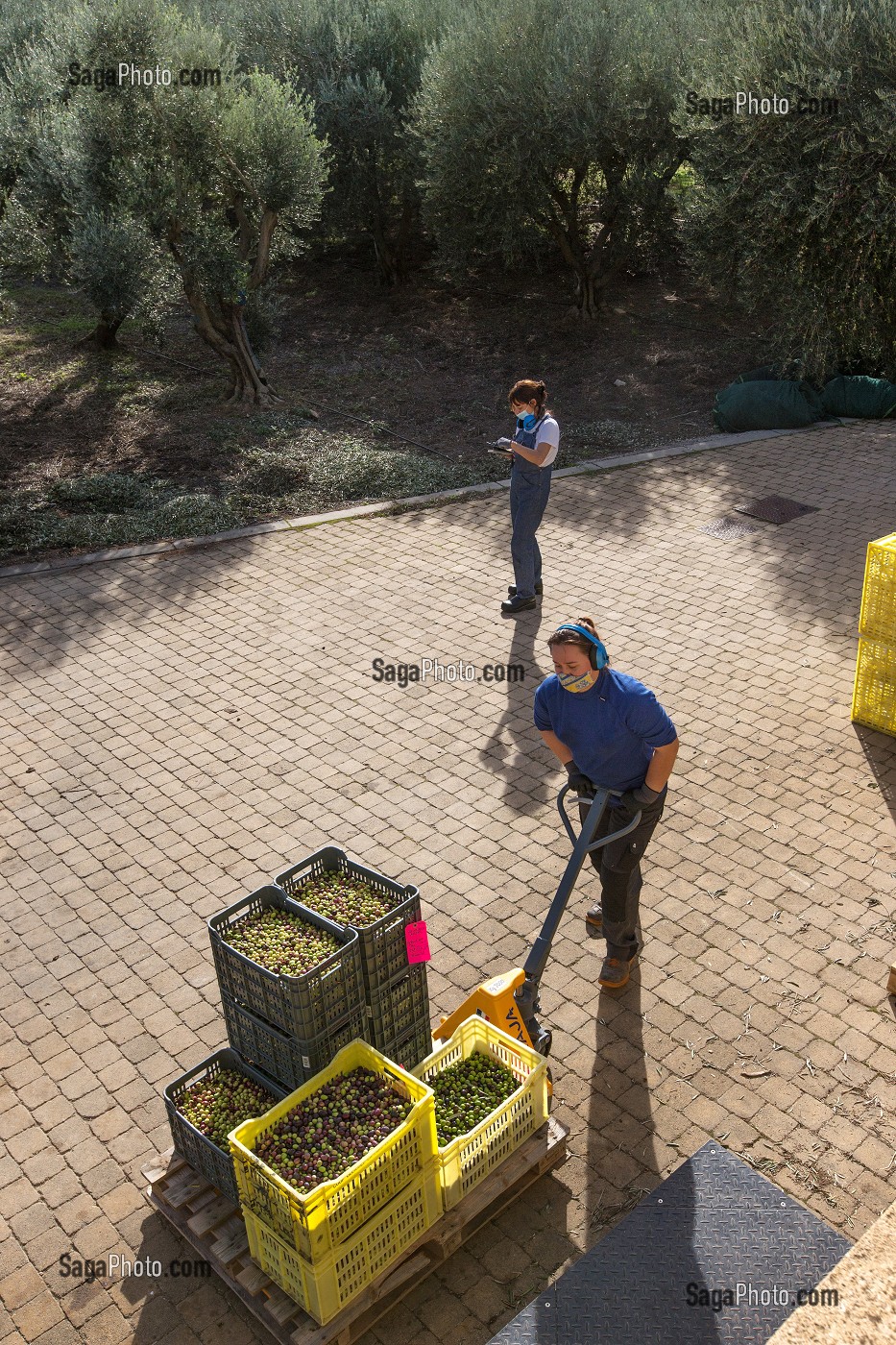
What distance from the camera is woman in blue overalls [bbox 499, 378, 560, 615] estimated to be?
8.71 m

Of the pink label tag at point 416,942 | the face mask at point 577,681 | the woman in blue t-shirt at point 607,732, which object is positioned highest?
the face mask at point 577,681

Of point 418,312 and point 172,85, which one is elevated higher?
point 172,85

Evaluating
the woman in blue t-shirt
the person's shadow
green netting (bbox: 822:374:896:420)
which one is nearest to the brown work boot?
the woman in blue t-shirt

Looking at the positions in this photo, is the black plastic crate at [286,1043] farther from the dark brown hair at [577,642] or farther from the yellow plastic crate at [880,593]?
the yellow plastic crate at [880,593]

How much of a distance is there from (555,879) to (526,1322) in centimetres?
267

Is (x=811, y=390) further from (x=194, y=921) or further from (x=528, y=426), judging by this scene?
(x=194, y=921)

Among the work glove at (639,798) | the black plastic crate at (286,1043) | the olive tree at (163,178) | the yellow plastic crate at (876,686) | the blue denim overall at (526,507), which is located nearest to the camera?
the black plastic crate at (286,1043)

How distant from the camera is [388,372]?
16.9 meters

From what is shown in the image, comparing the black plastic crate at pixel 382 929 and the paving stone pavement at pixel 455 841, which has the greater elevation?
the black plastic crate at pixel 382 929

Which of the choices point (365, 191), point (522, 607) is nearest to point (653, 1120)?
point (522, 607)

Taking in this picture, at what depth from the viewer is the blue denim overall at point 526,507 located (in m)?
8.95

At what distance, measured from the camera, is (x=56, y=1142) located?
197 inches

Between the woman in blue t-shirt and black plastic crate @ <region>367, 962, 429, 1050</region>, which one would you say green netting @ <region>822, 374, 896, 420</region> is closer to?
the woman in blue t-shirt

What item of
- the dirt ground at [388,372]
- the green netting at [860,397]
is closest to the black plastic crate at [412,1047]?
the dirt ground at [388,372]
